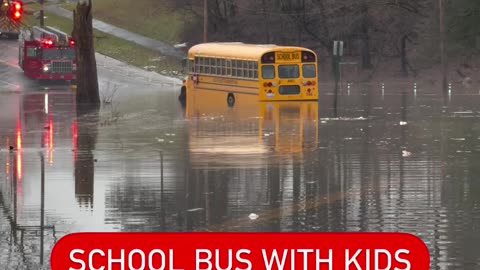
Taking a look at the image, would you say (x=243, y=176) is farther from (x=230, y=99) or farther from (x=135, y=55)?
(x=135, y=55)

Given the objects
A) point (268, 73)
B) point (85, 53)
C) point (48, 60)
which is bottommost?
point (268, 73)

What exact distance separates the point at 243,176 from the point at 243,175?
0.16m

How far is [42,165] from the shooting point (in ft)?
80.4

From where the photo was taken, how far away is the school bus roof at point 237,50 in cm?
4725

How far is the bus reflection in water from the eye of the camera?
26.0 m

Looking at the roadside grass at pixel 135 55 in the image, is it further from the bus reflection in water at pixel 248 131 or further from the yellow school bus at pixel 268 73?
the bus reflection in water at pixel 248 131

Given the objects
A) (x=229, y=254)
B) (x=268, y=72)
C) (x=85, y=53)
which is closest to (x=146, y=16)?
(x=268, y=72)

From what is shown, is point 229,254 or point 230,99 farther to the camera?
point 230,99

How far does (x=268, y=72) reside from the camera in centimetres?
4706

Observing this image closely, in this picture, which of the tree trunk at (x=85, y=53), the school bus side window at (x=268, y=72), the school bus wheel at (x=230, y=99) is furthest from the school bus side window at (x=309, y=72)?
the tree trunk at (x=85, y=53)

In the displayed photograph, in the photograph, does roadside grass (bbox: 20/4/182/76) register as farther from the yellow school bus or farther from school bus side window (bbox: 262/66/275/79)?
school bus side window (bbox: 262/66/275/79)

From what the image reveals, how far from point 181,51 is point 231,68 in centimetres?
3855

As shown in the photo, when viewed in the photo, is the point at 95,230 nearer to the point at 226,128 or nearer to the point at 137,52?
Answer: the point at 226,128

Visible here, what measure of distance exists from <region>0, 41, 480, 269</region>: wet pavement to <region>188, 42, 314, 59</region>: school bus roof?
15.6 ft
